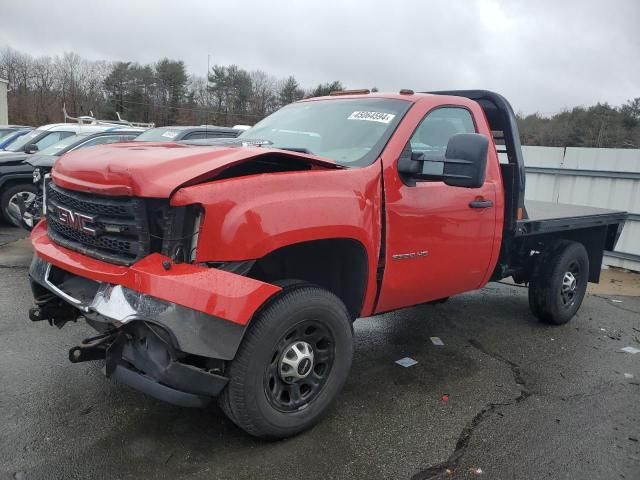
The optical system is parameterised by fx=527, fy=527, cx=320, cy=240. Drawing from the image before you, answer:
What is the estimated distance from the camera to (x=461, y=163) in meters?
3.19

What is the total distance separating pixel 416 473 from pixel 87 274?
6.51 feet

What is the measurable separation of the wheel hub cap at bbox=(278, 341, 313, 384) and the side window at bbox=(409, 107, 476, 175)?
1.44m

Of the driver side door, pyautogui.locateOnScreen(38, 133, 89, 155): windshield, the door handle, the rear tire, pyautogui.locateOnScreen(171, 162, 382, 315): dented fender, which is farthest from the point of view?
pyautogui.locateOnScreen(38, 133, 89, 155): windshield

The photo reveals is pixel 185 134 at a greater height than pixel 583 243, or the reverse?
pixel 185 134

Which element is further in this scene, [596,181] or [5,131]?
[5,131]

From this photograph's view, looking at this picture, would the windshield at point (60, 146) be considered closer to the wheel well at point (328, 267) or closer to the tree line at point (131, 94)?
the wheel well at point (328, 267)

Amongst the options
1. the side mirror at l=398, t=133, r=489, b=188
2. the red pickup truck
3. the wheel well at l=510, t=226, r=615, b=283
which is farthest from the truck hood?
the wheel well at l=510, t=226, r=615, b=283

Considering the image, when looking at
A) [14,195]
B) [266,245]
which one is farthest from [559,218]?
[14,195]

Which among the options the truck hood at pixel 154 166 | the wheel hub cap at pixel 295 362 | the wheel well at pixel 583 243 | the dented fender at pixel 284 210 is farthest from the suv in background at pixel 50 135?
the wheel hub cap at pixel 295 362

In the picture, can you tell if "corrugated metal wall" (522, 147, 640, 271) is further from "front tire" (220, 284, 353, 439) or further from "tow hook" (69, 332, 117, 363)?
"tow hook" (69, 332, 117, 363)

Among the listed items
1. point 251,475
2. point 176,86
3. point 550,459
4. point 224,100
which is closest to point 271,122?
point 251,475

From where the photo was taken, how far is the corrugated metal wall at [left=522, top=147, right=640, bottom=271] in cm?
842

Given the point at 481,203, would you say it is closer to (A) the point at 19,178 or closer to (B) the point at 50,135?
(A) the point at 19,178

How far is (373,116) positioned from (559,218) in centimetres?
241
